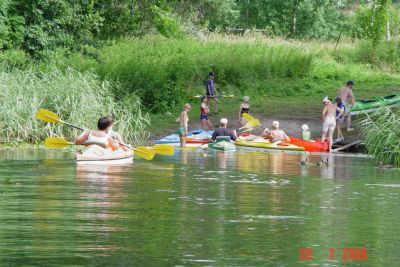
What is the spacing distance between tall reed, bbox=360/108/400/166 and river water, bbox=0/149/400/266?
88cm

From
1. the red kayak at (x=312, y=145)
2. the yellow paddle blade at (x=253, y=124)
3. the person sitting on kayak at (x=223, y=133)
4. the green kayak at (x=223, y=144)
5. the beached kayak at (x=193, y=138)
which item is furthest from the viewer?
the yellow paddle blade at (x=253, y=124)

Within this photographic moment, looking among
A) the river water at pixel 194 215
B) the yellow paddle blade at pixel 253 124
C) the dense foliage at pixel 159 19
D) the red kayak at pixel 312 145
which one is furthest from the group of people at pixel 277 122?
the river water at pixel 194 215

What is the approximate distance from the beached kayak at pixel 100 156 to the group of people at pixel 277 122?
7.77m

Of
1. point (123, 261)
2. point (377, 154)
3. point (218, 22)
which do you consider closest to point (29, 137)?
point (377, 154)

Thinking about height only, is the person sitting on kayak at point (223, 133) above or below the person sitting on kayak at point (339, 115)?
below

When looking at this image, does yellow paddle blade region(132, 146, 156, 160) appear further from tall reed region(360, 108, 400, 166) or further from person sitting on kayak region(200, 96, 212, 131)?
person sitting on kayak region(200, 96, 212, 131)

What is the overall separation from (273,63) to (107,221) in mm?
28893

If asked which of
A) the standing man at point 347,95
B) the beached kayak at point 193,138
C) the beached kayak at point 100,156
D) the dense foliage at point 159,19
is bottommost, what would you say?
the beached kayak at point 100,156

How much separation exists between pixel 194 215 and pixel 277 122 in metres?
16.9

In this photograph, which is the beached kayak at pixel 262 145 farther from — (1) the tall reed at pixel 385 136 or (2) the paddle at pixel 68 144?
(2) the paddle at pixel 68 144

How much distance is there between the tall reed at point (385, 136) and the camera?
2478 cm

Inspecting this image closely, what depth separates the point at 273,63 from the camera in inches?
1667

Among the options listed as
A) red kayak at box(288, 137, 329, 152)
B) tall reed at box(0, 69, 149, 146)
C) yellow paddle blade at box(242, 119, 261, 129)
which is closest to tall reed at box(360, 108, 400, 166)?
red kayak at box(288, 137, 329, 152)

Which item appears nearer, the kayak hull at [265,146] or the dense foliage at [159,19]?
the kayak hull at [265,146]
